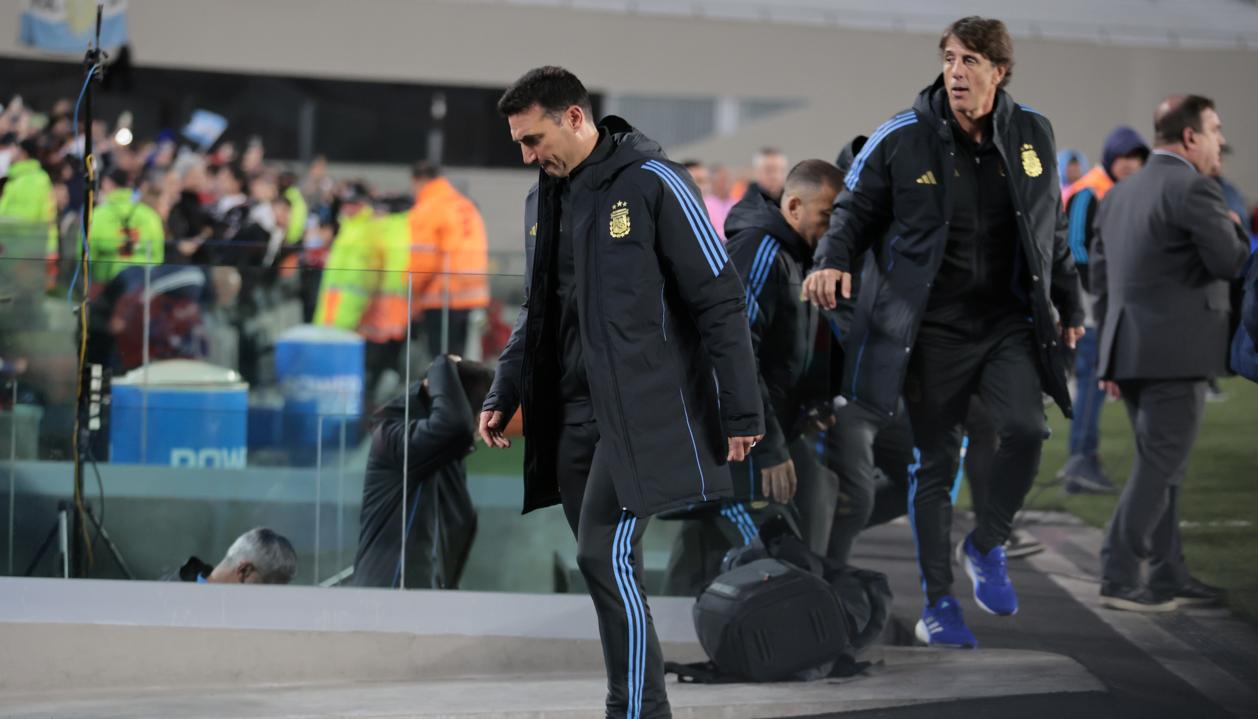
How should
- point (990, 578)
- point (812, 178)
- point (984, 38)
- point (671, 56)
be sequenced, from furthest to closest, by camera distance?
1. point (671, 56)
2. point (812, 178)
3. point (990, 578)
4. point (984, 38)

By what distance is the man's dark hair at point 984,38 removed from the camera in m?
4.62

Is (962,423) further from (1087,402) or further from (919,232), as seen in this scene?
(1087,402)

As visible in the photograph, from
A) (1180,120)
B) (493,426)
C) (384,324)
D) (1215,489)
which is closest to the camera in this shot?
(493,426)

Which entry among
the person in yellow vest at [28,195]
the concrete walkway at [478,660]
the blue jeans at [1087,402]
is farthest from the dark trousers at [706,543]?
the person in yellow vest at [28,195]

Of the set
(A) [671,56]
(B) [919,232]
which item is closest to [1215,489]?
(B) [919,232]

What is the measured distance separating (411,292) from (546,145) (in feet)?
7.32

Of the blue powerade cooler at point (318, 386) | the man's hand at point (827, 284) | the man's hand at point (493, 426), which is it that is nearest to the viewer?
the man's hand at point (493, 426)

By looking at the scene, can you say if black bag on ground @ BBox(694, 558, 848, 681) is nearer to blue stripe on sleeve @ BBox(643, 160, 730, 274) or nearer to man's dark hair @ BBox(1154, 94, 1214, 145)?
blue stripe on sleeve @ BBox(643, 160, 730, 274)

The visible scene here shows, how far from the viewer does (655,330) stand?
3.79 m

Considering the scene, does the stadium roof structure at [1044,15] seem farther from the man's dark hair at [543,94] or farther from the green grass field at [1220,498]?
the man's dark hair at [543,94]

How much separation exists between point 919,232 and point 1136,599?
6.00ft

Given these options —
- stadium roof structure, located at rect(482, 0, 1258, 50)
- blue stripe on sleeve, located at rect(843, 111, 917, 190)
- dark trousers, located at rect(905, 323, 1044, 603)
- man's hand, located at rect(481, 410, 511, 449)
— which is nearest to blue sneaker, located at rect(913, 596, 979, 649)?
dark trousers, located at rect(905, 323, 1044, 603)

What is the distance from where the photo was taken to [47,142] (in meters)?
13.9

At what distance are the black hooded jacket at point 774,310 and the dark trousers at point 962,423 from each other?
17.8 inches
